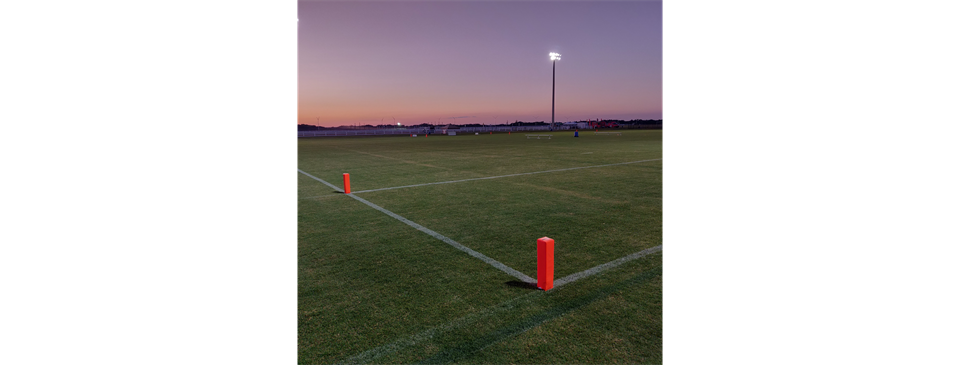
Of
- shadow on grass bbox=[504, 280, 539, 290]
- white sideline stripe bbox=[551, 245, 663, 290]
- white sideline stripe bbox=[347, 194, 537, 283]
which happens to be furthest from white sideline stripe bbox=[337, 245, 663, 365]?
white sideline stripe bbox=[347, 194, 537, 283]

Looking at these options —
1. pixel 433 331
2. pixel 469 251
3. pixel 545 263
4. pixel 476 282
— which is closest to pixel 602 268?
pixel 545 263

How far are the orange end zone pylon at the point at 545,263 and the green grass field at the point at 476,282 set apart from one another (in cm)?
10

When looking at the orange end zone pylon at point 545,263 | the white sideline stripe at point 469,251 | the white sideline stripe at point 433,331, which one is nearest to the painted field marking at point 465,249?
the white sideline stripe at point 469,251

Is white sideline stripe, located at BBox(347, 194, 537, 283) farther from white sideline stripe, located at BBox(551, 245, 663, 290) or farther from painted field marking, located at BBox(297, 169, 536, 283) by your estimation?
white sideline stripe, located at BBox(551, 245, 663, 290)

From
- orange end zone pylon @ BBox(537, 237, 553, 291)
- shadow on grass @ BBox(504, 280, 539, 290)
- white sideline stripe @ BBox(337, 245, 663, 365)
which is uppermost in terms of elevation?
orange end zone pylon @ BBox(537, 237, 553, 291)

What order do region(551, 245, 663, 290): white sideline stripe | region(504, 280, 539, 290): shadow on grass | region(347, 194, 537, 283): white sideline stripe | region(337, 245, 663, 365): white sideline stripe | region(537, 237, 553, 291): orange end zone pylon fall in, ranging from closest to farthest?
region(337, 245, 663, 365): white sideline stripe
region(537, 237, 553, 291): orange end zone pylon
region(504, 280, 539, 290): shadow on grass
region(551, 245, 663, 290): white sideline stripe
region(347, 194, 537, 283): white sideline stripe

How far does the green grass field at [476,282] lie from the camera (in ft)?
9.73

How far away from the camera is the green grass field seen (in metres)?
2.96

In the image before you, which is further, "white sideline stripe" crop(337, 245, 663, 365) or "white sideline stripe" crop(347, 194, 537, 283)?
"white sideline stripe" crop(347, 194, 537, 283)

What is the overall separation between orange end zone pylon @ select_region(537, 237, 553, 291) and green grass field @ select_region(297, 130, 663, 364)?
0.32 ft
